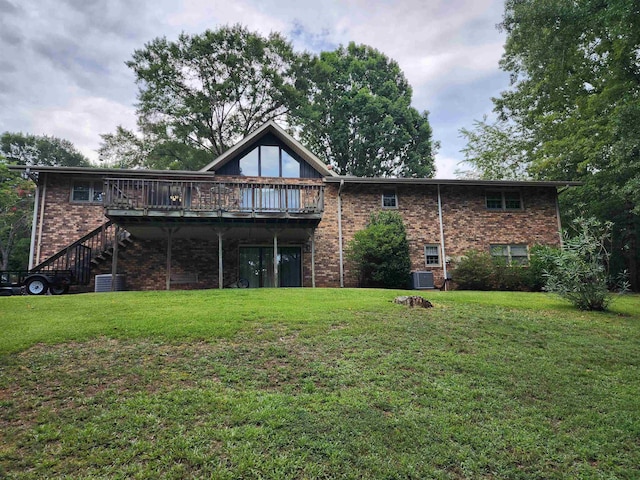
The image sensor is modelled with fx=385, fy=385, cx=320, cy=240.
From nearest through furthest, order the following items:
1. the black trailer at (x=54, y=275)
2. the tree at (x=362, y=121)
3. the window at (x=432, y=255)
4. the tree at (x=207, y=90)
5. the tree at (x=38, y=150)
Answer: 1. the black trailer at (x=54, y=275)
2. the window at (x=432, y=255)
3. the tree at (x=207, y=90)
4. the tree at (x=362, y=121)
5. the tree at (x=38, y=150)

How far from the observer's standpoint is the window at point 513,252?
52.4 ft

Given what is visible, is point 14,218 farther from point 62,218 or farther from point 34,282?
point 34,282

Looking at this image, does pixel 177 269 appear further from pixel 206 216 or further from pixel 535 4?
pixel 535 4

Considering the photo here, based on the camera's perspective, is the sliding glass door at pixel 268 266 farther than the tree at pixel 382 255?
Yes

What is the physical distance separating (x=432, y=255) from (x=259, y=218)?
25.0ft

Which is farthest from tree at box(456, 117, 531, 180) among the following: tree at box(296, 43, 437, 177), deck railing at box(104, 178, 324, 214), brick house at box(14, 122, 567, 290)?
deck railing at box(104, 178, 324, 214)

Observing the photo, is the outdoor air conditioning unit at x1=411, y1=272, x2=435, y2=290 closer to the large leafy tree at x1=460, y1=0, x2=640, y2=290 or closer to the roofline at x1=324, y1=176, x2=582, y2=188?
the roofline at x1=324, y1=176, x2=582, y2=188

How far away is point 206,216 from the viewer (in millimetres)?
12219

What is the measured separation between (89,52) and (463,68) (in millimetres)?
17708

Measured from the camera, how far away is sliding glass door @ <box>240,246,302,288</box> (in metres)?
15.2

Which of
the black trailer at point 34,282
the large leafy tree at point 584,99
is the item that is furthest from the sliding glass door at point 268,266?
the large leafy tree at point 584,99

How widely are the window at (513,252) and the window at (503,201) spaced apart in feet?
5.62

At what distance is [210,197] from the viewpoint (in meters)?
12.9

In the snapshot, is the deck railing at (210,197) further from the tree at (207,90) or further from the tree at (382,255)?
the tree at (207,90)
